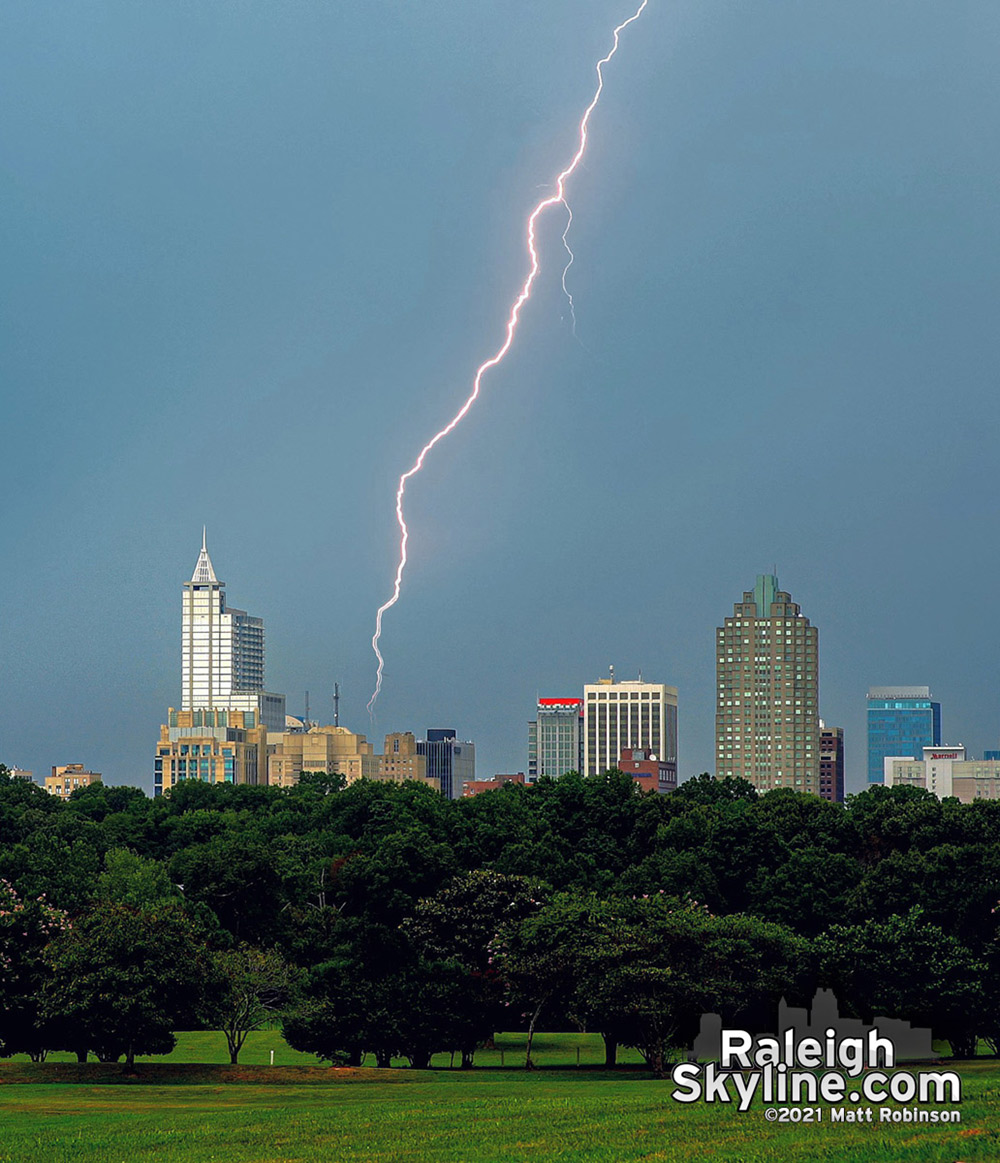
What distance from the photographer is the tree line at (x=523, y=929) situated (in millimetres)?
50625

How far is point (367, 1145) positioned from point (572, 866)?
3872 cm

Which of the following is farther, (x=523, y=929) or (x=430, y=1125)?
(x=523, y=929)

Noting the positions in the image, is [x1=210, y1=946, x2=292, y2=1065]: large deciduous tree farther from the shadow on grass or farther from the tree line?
the shadow on grass

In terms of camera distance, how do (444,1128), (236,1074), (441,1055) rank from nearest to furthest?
(444,1128), (236,1074), (441,1055)

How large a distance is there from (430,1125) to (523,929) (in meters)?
23.3

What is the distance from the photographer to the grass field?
78.7ft

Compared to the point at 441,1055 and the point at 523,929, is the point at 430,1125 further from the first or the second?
the point at 441,1055

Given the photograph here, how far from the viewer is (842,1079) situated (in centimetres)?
2647

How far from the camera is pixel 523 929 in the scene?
5406cm

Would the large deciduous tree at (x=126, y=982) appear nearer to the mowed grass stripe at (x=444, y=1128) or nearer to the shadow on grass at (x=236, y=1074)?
the shadow on grass at (x=236, y=1074)

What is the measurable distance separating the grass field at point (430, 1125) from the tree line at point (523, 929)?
3284 millimetres

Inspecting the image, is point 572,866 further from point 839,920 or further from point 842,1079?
point 842,1079

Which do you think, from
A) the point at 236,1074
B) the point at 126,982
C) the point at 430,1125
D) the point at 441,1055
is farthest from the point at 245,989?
the point at 430,1125

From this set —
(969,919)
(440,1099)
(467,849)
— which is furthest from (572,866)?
(440,1099)
